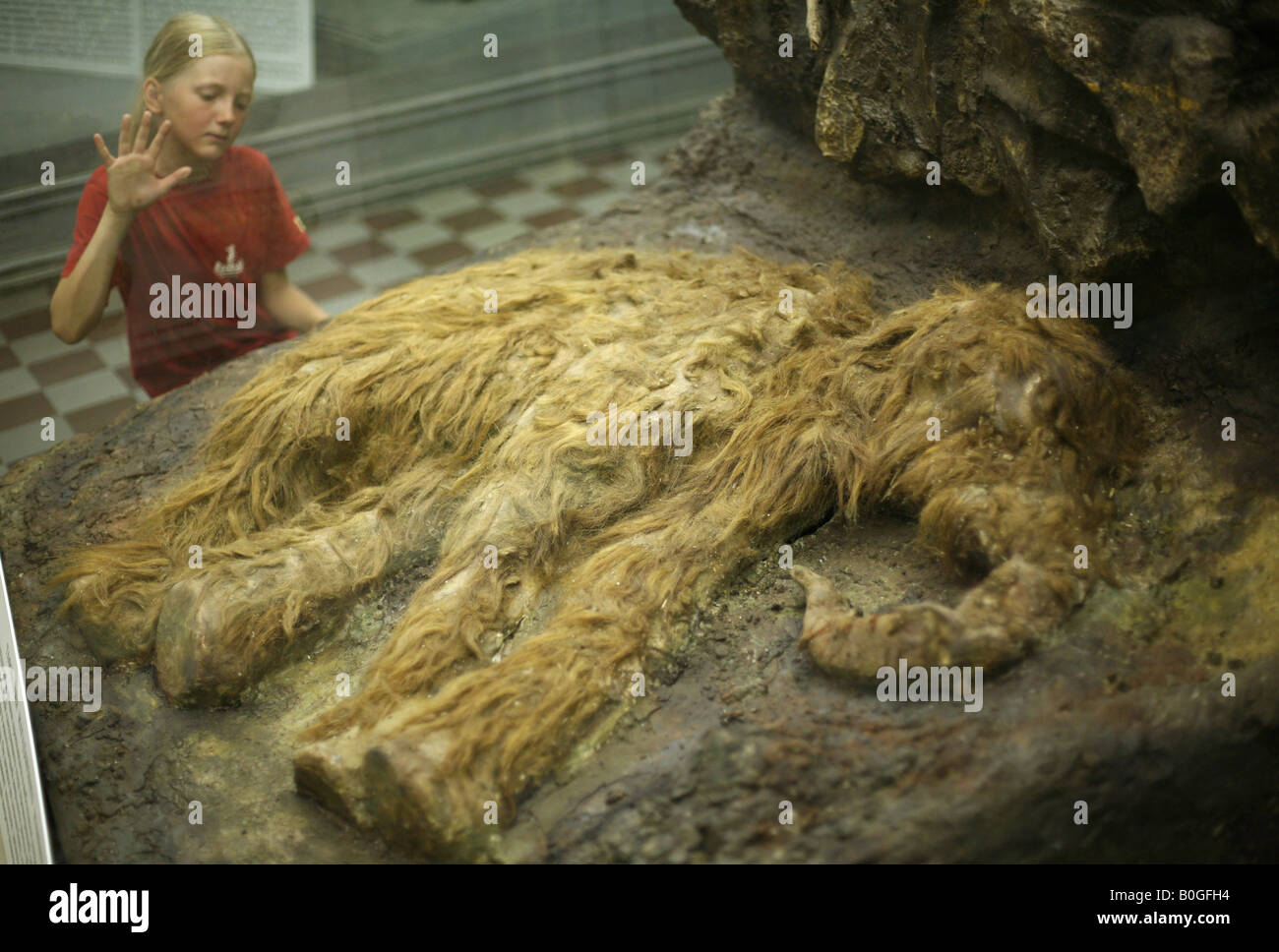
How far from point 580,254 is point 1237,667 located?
251 cm

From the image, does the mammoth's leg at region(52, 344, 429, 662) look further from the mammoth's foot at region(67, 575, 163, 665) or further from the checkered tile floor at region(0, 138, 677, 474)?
the checkered tile floor at region(0, 138, 677, 474)

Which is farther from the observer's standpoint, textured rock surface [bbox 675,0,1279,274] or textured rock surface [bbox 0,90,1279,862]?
textured rock surface [bbox 675,0,1279,274]

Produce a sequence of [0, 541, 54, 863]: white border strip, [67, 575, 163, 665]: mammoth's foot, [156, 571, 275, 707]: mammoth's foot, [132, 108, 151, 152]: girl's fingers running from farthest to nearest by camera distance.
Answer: [132, 108, 151, 152]: girl's fingers → [67, 575, 163, 665]: mammoth's foot → [156, 571, 275, 707]: mammoth's foot → [0, 541, 54, 863]: white border strip

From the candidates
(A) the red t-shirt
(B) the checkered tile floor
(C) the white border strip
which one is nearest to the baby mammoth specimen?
(C) the white border strip

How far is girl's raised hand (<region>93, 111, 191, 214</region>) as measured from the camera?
11.8ft

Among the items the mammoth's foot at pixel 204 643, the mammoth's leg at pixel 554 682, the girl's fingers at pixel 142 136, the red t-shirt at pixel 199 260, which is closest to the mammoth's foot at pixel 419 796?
the mammoth's leg at pixel 554 682

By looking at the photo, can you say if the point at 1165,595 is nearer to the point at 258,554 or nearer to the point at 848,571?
the point at 848,571

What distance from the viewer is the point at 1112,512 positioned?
2859 millimetres

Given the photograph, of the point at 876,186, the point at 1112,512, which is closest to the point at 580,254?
the point at 876,186

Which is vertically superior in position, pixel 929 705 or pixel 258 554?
pixel 258 554

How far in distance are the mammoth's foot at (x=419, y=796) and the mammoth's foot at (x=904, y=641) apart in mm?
777

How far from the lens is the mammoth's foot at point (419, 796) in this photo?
7.90 ft

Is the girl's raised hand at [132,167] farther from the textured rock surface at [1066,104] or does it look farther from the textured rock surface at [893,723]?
the textured rock surface at [1066,104]
